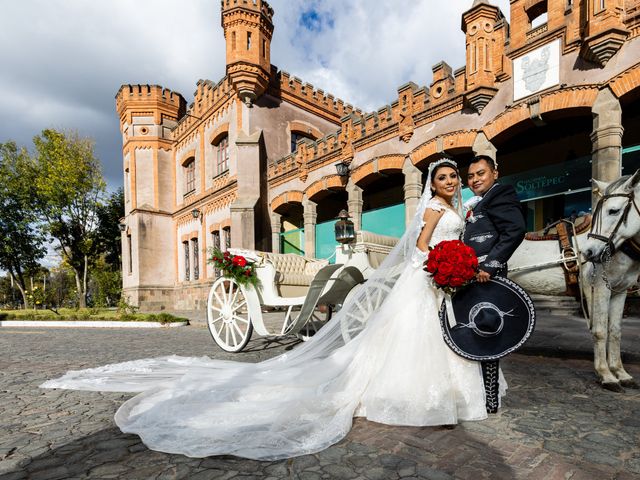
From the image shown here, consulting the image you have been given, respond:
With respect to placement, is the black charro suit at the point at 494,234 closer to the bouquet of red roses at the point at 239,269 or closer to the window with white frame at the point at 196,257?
the bouquet of red roses at the point at 239,269

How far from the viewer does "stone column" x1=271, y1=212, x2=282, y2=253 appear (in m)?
14.5

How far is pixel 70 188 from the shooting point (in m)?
21.6

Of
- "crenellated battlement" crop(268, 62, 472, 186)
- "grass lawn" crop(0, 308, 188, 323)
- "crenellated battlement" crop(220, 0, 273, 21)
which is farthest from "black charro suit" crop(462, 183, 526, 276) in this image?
"crenellated battlement" crop(220, 0, 273, 21)

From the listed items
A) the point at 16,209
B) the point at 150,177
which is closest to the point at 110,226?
the point at 16,209

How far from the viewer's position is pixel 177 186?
65.4ft

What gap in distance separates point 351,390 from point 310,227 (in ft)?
35.7

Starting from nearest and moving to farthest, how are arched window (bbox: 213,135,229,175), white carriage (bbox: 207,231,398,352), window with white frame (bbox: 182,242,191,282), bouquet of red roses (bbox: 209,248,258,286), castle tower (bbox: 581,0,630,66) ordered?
white carriage (bbox: 207,231,398,352) < bouquet of red roses (bbox: 209,248,258,286) < castle tower (bbox: 581,0,630,66) < arched window (bbox: 213,135,229,175) < window with white frame (bbox: 182,242,191,282)

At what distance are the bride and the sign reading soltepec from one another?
679cm

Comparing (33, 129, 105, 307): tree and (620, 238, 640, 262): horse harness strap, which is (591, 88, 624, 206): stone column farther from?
(33, 129, 105, 307): tree

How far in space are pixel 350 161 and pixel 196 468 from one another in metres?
11.1

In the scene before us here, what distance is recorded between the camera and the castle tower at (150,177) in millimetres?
19328

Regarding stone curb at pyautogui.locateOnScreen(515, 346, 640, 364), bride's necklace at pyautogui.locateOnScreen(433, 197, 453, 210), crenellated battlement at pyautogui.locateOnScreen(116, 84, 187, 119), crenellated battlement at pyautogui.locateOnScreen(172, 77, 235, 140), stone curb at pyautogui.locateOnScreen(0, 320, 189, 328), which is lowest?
stone curb at pyautogui.locateOnScreen(0, 320, 189, 328)

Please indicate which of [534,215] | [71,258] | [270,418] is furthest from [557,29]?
[71,258]

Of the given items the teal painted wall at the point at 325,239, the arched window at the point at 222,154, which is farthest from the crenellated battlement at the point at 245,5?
the teal painted wall at the point at 325,239
